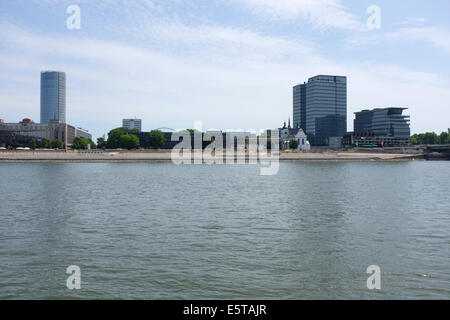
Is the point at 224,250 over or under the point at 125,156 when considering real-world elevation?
under

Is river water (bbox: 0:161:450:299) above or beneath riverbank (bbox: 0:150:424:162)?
beneath

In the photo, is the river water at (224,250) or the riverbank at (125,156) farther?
the riverbank at (125,156)

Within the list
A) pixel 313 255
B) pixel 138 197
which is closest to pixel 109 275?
pixel 313 255

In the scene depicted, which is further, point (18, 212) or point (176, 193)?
point (176, 193)

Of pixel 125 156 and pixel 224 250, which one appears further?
pixel 125 156

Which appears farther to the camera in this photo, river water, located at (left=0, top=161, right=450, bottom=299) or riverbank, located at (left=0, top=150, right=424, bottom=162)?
riverbank, located at (left=0, top=150, right=424, bottom=162)

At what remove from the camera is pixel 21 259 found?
62.6 ft

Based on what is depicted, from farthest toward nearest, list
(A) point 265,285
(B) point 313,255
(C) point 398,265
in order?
1. (B) point 313,255
2. (C) point 398,265
3. (A) point 265,285

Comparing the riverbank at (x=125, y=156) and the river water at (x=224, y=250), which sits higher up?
the riverbank at (x=125, y=156)
